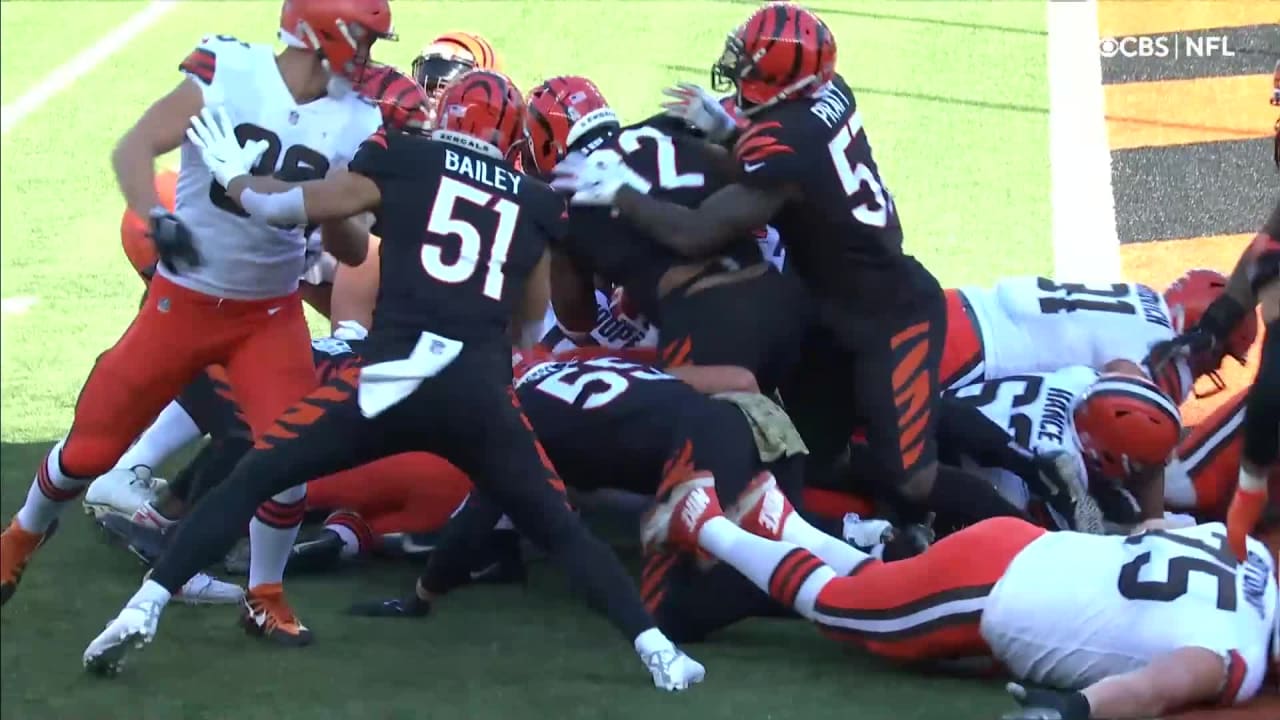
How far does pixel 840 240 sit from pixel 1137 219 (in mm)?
2407

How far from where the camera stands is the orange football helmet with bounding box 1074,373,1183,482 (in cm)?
405

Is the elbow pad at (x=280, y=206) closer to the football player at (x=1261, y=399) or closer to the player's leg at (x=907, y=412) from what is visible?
the player's leg at (x=907, y=412)

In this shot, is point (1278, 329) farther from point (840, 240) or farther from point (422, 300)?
point (422, 300)

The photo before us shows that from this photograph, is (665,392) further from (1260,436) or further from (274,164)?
(1260,436)

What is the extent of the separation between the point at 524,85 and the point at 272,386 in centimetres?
405

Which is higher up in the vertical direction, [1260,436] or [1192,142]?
[1192,142]

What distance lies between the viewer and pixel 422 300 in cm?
366

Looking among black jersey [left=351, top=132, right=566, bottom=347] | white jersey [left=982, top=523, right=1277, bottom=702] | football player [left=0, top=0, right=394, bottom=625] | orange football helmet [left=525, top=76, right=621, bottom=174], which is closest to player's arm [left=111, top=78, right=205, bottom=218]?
football player [left=0, top=0, right=394, bottom=625]

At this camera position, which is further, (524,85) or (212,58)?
(524,85)

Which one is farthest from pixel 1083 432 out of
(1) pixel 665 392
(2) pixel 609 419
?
(2) pixel 609 419

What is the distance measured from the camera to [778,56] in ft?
14.4

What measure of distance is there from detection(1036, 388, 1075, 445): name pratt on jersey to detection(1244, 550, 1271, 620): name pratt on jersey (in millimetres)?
1013

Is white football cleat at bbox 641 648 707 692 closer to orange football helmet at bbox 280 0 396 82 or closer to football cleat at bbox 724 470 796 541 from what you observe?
football cleat at bbox 724 470 796 541

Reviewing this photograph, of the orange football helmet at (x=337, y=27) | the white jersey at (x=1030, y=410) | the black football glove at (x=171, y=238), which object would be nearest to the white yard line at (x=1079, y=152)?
the white jersey at (x=1030, y=410)
